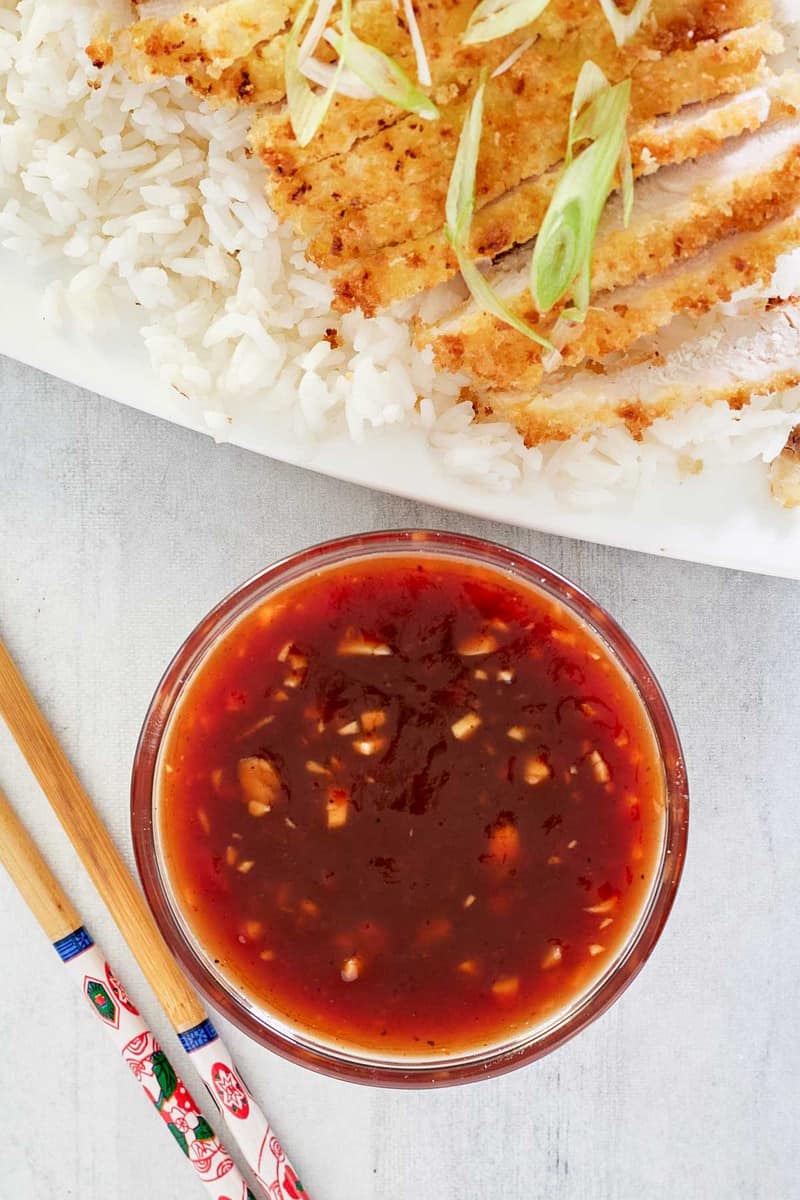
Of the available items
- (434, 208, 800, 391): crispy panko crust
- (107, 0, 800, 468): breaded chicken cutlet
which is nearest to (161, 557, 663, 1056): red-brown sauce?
(434, 208, 800, 391): crispy panko crust

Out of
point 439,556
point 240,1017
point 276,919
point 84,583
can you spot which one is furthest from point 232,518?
point 240,1017

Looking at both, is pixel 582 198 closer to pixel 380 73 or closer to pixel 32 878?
pixel 380 73

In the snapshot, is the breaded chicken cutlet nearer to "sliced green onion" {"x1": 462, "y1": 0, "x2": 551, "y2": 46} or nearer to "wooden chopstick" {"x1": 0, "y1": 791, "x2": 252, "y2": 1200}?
"sliced green onion" {"x1": 462, "y1": 0, "x2": 551, "y2": 46}

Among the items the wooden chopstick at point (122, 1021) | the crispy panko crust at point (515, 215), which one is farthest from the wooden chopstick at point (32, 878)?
the crispy panko crust at point (515, 215)

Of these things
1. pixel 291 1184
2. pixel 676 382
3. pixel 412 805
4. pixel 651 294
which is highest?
pixel 651 294

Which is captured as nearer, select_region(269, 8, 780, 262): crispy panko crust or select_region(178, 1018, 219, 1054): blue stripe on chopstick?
select_region(269, 8, 780, 262): crispy panko crust

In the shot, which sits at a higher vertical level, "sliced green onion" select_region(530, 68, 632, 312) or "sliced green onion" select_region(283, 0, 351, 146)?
"sliced green onion" select_region(283, 0, 351, 146)

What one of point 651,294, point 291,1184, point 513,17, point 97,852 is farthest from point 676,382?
point 291,1184
